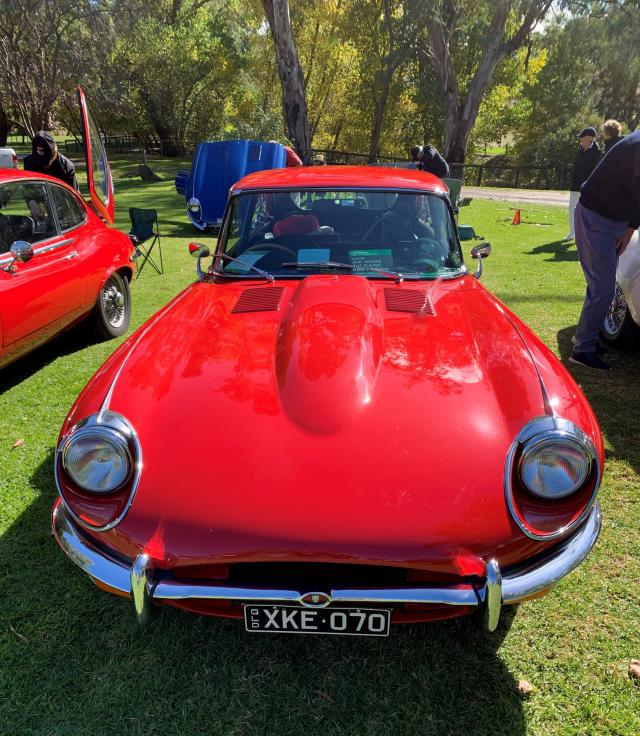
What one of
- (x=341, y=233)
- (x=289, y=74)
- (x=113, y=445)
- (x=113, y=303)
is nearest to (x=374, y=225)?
(x=341, y=233)

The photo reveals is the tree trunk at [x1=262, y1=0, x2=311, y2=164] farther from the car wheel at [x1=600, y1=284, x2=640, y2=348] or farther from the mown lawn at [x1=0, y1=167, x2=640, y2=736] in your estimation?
the mown lawn at [x1=0, y1=167, x2=640, y2=736]

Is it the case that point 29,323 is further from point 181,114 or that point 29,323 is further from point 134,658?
point 181,114

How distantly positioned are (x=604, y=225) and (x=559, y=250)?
5936 mm

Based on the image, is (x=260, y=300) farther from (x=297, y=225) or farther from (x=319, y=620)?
(x=319, y=620)

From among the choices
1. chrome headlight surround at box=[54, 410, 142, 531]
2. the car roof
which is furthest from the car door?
chrome headlight surround at box=[54, 410, 142, 531]

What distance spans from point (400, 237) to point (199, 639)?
2.41 meters

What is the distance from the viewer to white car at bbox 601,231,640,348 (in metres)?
4.43

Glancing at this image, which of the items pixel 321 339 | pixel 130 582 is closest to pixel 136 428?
pixel 130 582

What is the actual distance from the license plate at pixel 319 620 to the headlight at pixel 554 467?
0.67m

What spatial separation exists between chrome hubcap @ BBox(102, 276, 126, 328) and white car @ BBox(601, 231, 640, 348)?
4619 mm

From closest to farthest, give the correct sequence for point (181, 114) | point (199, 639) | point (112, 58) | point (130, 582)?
1. point (130, 582)
2. point (199, 639)
3. point (112, 58)
4. point (181, 114)

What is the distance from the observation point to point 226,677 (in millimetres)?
2057

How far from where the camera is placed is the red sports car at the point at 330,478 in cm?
176

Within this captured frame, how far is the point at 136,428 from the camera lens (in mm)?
2016
